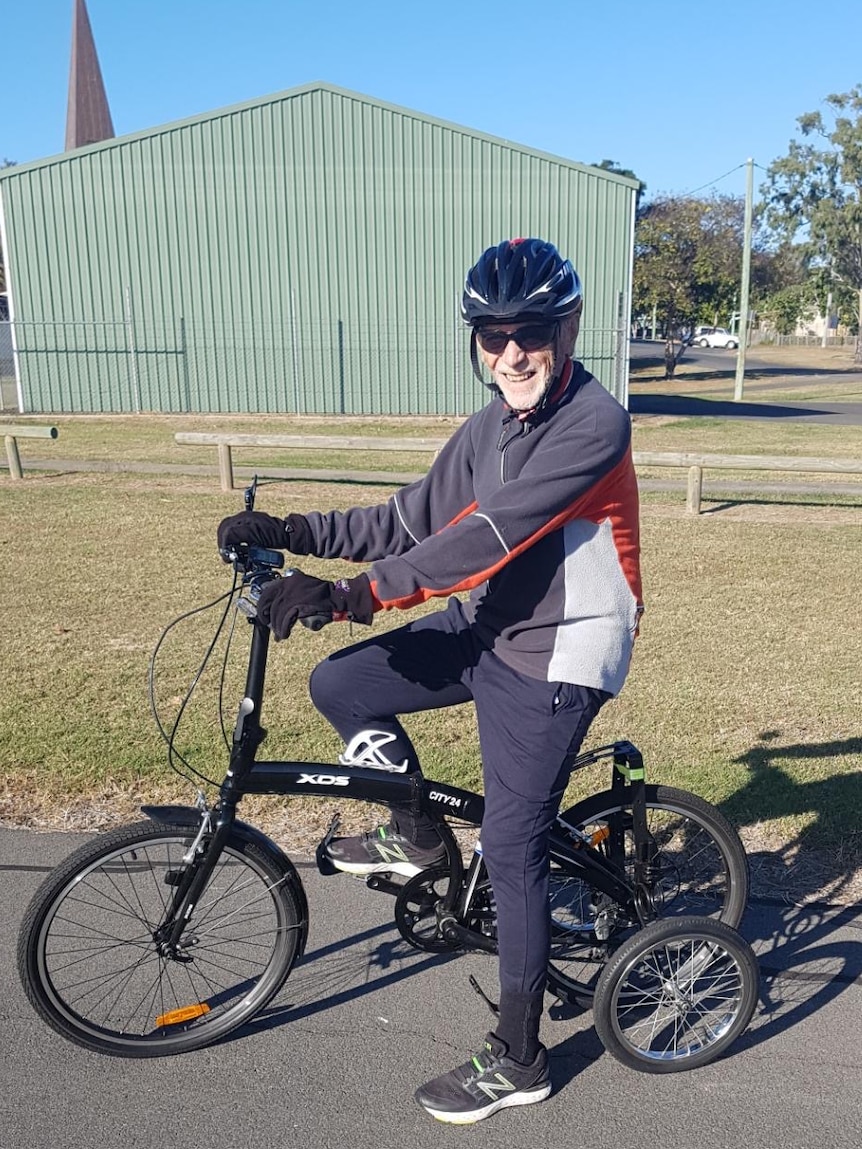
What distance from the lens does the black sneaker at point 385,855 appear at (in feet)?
10.4

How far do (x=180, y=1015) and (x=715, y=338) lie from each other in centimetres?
7708

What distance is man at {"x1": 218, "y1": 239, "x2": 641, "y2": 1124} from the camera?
2.59m

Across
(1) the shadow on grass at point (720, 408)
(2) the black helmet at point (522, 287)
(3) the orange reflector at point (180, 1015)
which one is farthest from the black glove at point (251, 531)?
(1) the shadow on grass at point (720, 408)

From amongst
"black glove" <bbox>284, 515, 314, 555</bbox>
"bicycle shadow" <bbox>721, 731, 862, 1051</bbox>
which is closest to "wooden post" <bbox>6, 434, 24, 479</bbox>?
"bicycle shadow" <bbox>721, 731, 862, 1051</bbox>

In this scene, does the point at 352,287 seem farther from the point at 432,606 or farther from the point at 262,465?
the point at 432,606

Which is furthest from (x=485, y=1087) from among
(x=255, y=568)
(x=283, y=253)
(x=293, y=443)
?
(x=283, y=253)

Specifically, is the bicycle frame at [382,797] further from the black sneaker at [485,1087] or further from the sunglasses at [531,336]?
the sunglasses at [531,336]

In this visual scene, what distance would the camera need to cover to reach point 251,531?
9.40 feet

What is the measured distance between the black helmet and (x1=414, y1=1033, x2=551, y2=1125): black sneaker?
1.91 meters

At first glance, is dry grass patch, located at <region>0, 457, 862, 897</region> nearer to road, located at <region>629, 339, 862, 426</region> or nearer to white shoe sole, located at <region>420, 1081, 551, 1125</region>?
white shoe sole, located at <region>420, 1081, 551, 1125</region>

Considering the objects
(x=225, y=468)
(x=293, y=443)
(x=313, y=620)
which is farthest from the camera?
(x=293, y=443)

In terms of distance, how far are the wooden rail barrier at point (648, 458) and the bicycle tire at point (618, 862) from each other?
865 cm

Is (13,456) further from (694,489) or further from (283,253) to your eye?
(283,253)

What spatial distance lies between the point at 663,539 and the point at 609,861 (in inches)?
298
